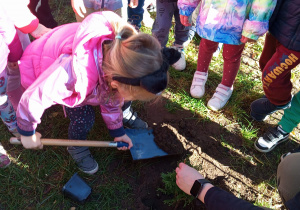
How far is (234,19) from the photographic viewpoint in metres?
2.14

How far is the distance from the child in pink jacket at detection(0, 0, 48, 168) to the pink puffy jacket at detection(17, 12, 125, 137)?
0.55ft

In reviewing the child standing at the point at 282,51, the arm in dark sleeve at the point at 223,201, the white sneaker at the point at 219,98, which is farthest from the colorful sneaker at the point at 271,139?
the arm in dark sleeve at the point at 223,201

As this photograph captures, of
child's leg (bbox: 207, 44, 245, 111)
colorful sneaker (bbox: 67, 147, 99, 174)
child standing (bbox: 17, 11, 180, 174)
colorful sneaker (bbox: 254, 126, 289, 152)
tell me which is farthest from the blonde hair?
colorful sneaker (bbox: 254, 126, 289, 152)

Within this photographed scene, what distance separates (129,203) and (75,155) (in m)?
0.60

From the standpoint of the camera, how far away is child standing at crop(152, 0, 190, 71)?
2.88m

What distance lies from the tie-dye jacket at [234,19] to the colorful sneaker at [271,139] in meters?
0.91

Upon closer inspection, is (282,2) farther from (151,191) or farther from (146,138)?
(151,191)

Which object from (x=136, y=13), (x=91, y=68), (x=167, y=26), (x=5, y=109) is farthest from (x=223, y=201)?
(x=136, y=13)

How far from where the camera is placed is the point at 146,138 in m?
2.48

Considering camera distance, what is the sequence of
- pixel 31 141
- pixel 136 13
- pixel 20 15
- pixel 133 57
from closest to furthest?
pixel 133 57 < pixel 31 141 < pixel 20 15 < pixel 136 13

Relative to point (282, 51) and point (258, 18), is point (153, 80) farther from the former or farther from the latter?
point (282, 51)

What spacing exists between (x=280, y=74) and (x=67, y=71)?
64.4 inches

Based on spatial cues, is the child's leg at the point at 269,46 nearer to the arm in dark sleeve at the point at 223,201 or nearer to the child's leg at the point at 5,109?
the arm in dark sleeve at the point at 223,201

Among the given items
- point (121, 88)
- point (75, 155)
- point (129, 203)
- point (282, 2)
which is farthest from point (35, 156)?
point (282, 2)
